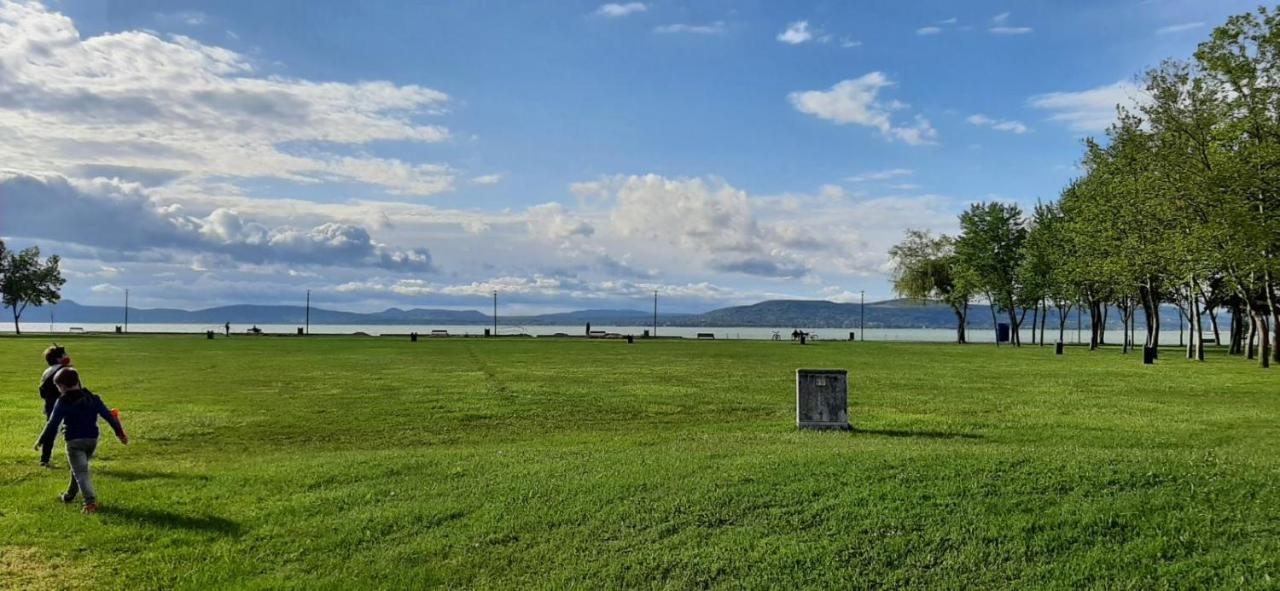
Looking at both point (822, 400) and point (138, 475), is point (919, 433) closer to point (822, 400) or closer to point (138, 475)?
point (822, 400)

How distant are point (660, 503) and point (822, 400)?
6866 mm

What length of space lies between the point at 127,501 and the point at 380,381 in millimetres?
17647

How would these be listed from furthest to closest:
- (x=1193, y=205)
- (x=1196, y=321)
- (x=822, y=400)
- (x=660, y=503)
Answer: (x=1196, y=321) < (x=1193, y=205) < (x=822, y=400) < (x=660, y=503)

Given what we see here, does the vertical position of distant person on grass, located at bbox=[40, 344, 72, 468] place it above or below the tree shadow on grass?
above

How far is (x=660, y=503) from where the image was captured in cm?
893

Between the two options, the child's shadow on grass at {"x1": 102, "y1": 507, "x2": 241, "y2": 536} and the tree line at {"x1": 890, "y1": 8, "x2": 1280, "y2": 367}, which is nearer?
the child's shadow on grass at {"x1": 102, "y1": 507, "x2": 241, "y2": 536}

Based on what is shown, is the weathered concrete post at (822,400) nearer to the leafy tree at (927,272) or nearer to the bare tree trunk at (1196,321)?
the bare tree trunk at (1196,321)

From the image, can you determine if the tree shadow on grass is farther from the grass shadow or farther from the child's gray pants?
the child's gray pants

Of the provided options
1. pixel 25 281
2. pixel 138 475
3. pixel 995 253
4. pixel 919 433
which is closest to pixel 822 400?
pixel 919 433

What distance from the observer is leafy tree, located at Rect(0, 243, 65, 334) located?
303 ft

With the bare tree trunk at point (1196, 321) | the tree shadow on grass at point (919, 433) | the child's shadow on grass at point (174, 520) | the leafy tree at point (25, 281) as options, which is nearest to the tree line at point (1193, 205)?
the bare tree trunk at point (1196, 321)

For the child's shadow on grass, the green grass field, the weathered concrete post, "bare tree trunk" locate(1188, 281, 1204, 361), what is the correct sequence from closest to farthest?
the green grass field < the child's shadow on grass < the weathered concrete post < "bare tree trunk" locate(1188, 281, 1204, 361)

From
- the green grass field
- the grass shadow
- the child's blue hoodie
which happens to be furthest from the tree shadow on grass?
the child's blue hoodie

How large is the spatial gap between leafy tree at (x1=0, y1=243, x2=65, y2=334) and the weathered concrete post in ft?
348
